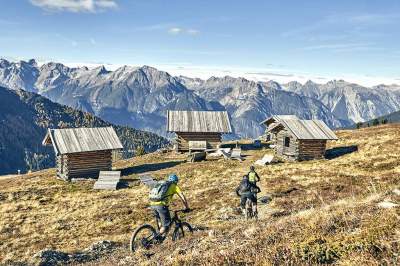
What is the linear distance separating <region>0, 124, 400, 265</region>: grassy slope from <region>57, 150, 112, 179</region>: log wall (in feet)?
5.73

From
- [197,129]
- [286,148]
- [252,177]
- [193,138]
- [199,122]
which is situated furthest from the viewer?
[199,122]

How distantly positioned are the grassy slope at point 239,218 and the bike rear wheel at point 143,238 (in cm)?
57

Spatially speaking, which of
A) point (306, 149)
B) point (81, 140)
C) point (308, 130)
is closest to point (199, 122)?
point (308, 130)

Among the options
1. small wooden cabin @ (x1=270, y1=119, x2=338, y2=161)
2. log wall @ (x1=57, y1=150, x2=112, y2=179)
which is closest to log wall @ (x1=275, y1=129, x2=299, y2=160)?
small wooden cabin @ (x1=270, y1=119, x2=338, y2=161)

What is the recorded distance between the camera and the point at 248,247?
9.02 metres

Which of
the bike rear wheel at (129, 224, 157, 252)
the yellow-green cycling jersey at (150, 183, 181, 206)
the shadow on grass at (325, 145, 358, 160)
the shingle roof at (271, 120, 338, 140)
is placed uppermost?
the shingle roof at (271, 120, 338, 140)

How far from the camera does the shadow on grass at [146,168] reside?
4606 cm

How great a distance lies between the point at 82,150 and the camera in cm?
4369

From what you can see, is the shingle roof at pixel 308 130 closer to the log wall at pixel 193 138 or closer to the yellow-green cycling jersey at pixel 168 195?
the log wall at pixel 193 138

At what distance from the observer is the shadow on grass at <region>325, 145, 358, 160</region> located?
144 ft

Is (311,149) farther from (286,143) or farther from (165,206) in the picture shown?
(165,206)

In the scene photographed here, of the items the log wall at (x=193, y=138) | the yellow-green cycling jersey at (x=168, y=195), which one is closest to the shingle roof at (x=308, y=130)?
the log wall at (x=193, y=138)

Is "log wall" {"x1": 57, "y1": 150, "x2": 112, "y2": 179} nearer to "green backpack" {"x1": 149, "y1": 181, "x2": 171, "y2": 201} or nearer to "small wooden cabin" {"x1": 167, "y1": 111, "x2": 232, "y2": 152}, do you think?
"small wooden cabin" {"x1": 167, "y1": 111, "x2": 232, "y2": 152}

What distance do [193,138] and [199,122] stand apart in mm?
2624
